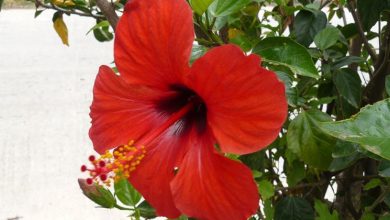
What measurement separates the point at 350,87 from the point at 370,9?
0.36 feet

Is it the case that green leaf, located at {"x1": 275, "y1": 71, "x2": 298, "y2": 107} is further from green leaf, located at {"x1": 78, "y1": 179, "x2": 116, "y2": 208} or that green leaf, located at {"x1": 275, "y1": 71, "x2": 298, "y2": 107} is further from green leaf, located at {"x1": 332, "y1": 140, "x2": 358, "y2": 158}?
green leaf, located at {"x1": 78, "y1": 179, "x2": 116, "y2": 208}

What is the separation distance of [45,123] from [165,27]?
2.35 metres

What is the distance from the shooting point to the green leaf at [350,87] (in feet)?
2.32

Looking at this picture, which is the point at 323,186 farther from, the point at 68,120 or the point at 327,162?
the point at 68,120

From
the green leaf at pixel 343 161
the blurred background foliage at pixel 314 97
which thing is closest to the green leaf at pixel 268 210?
the blurred background foliage at pixel 314 97

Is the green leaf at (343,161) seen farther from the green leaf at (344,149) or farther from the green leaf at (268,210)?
the green leaf at (268,210)

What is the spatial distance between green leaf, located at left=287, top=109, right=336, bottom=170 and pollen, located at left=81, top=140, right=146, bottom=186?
0.81 feet

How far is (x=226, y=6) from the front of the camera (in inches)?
23.2

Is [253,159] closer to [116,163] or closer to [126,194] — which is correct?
[126,194]

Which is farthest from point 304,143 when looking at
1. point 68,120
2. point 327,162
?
point 68,120

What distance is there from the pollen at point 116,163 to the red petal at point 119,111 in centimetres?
3

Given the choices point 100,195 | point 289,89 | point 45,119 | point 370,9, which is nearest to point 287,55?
point 289,89

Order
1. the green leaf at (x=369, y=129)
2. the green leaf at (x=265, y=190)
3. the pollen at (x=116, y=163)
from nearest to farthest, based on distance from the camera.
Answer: the green leaf at (x=369, y=129), the pollen at (x=116, y=163), the green leaf at (x=265, y=190)

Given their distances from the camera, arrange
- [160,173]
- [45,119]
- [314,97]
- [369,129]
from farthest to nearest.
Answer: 1. [45,119]
2. [314,97]
3. [160,173]
4. [369,129]
